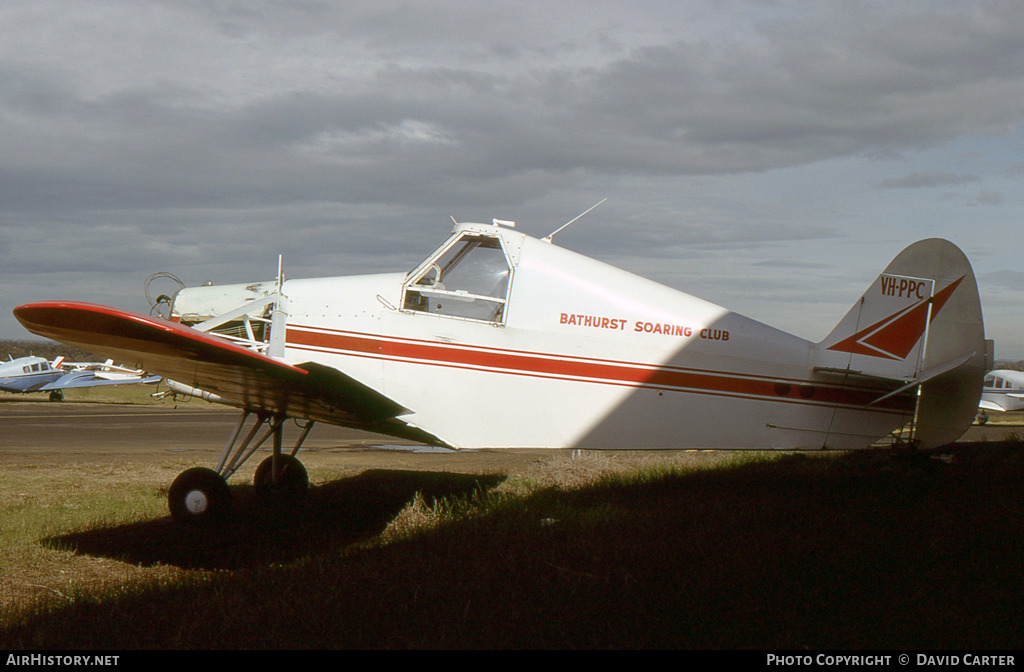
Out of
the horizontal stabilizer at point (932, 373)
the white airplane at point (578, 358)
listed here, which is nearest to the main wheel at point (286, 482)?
the white airplane at point (578, 358)

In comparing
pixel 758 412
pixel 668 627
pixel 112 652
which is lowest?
pixel 112 652

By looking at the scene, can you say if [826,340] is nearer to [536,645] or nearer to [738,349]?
[738,349]

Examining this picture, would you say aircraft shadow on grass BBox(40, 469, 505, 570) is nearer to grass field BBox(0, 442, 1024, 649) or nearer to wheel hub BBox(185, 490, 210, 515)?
grass field BBox(0, 442, 1024, 649)

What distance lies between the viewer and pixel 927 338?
6461 mm

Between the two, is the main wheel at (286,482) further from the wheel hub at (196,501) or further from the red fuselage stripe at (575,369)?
the red fuselage stripe at (575,369)

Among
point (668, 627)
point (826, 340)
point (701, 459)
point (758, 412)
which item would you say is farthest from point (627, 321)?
point (701, 459)

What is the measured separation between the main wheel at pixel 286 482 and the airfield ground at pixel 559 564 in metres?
0.26

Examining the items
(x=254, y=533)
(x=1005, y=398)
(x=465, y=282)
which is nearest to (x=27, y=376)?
(x=254, y=533)

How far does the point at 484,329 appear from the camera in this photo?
19.8ft

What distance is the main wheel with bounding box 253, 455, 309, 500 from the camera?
7.21m

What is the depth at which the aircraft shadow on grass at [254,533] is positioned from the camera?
202 inches

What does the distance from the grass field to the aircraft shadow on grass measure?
0.03 metres

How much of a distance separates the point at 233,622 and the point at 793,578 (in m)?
3.07

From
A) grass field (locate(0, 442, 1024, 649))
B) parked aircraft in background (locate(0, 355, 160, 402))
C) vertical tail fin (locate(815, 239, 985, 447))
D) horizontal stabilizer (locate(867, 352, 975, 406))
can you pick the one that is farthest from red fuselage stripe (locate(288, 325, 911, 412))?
parked aircraft in background (locate(0, 355, 160, 402))
